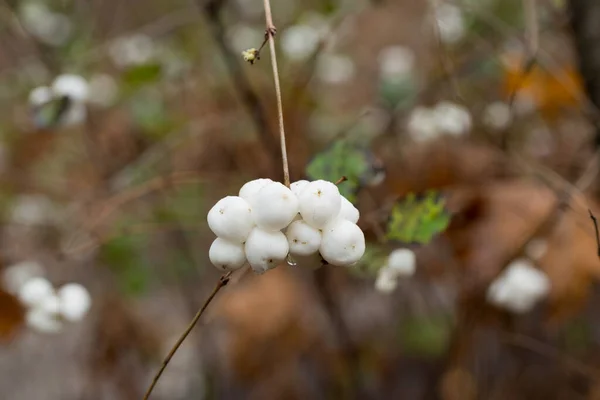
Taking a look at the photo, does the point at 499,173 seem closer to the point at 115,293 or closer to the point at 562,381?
the point at 562,381

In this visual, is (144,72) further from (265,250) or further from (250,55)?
(265,250)

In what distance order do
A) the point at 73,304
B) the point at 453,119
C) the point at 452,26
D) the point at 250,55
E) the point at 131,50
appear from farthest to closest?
the point at 131,50
the point at 452,26
the point at 453,119
the point at 73,304
the point at 250,55

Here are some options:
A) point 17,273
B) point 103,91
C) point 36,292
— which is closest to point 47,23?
point 103,91

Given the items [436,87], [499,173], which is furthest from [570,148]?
A: [436,87]

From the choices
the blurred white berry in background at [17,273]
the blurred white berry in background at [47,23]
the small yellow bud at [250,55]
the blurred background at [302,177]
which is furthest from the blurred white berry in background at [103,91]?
the small yellow bud at [250,55]

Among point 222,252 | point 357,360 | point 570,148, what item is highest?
point 222,252

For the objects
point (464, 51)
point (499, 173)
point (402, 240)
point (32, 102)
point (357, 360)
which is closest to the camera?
point (402, 240)

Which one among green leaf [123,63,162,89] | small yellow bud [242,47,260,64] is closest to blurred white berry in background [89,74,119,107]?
green leaf [123,63,162,89]
